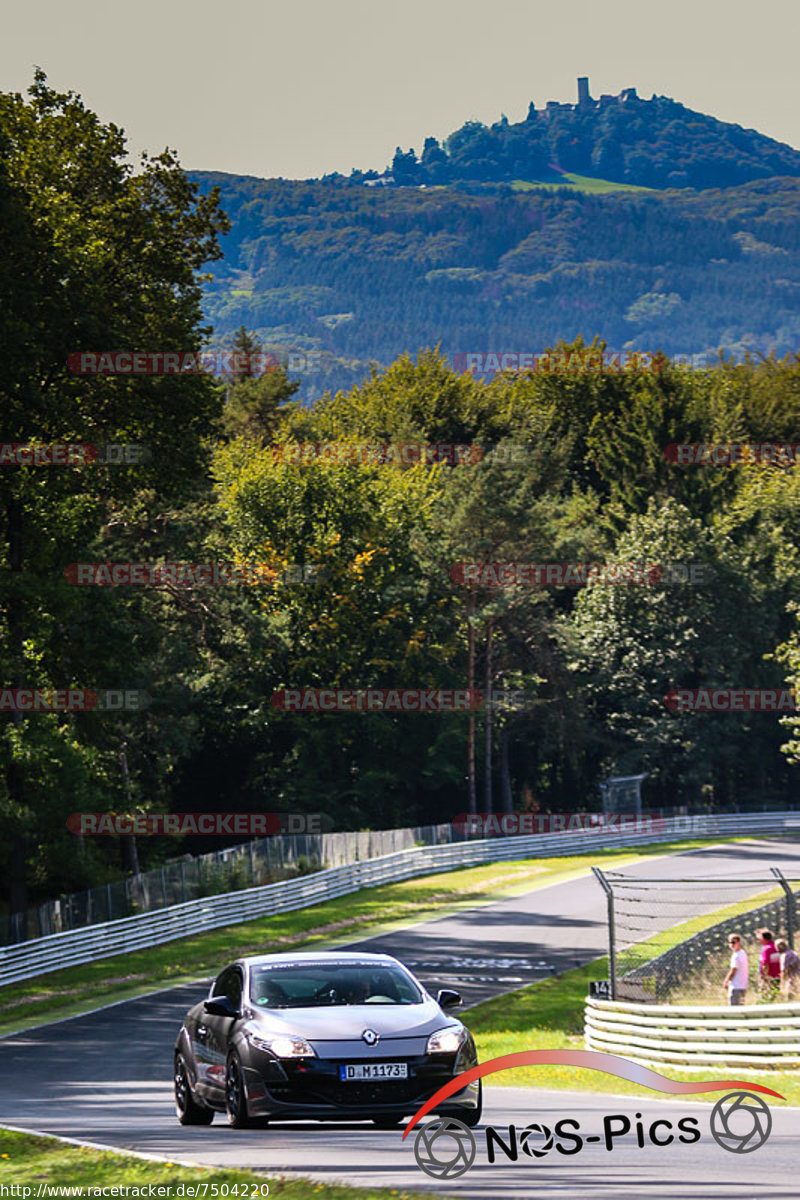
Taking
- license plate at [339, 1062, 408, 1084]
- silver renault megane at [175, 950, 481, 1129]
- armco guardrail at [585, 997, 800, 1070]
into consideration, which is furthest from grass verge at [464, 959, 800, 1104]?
license plate at [339, 1062, 408, 1084]

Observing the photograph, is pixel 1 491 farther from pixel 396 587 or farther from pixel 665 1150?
pixel 396 587

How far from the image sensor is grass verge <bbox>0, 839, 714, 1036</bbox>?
3138cm

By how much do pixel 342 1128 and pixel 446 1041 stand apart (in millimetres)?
1307

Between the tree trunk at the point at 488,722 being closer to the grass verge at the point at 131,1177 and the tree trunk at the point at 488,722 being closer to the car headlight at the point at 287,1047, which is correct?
the grass verge at the point at 131,1177

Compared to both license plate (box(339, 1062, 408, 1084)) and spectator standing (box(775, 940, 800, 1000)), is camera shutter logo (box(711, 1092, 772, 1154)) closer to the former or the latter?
license plate (box(339, 1062, 408, 1084))

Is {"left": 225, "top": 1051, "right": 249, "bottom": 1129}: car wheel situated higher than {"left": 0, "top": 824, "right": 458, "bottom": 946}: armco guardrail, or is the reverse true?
{"left": 225, "top": 1051, "right": 249, "bottom": 1129}: car wheel

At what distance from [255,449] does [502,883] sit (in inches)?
1162

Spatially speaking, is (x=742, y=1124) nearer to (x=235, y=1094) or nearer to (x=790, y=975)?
(x=235, y=1094)

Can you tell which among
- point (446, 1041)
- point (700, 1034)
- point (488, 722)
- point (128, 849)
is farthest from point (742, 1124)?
point (488, 722)

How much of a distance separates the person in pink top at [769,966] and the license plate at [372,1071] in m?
8.84

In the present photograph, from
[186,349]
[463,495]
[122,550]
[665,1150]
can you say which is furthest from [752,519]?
[665,1150]

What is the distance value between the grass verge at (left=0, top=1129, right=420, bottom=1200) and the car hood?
4.56ft

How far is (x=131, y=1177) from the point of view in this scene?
10203 millimetres

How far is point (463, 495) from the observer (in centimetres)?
6706
